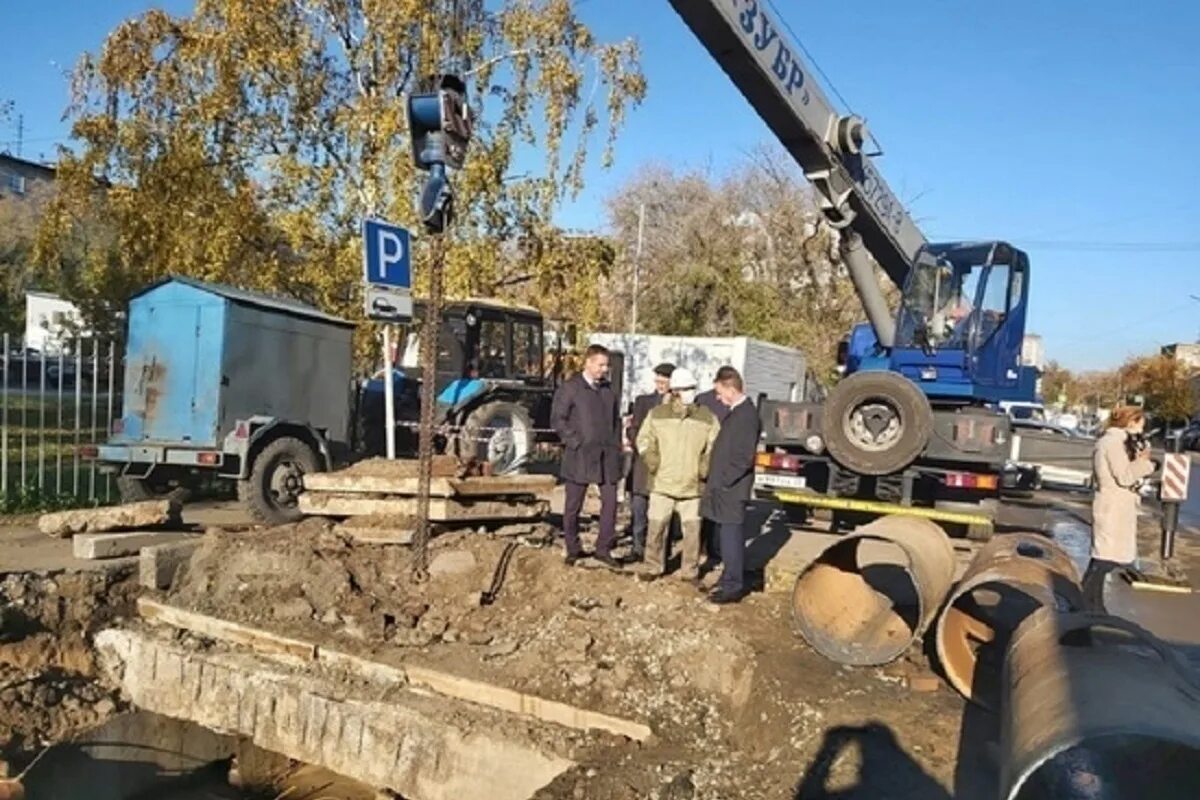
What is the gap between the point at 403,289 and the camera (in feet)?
24.9

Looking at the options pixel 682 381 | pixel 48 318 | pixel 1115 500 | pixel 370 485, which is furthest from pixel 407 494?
pixel 48 318

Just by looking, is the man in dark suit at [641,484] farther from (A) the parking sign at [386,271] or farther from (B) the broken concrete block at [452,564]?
(A) the parking sign at [386,271]

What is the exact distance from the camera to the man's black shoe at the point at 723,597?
712 centimetres

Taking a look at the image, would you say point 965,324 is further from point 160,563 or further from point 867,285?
point 160,563

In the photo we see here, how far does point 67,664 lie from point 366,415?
25.4 ft

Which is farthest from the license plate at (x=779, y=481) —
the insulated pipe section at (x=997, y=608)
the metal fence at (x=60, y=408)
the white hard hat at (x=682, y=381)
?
the metal fence at (x=60, y=408)

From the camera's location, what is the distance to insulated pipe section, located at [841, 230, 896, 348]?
35.7 feet

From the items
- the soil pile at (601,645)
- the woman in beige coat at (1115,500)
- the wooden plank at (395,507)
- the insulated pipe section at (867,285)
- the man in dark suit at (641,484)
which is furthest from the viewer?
the insulated pipe section at (867,285)

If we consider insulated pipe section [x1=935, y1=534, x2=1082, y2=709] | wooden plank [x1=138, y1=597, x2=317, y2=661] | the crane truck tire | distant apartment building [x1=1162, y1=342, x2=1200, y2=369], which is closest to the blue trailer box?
wooden plank [x1=138, y1=597, x2=317, y2=661]

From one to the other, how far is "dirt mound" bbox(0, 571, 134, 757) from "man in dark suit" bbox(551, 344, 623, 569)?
360 cm

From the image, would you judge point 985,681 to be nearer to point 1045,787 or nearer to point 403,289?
point 1045,787

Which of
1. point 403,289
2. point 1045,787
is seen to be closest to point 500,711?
point 1045,787

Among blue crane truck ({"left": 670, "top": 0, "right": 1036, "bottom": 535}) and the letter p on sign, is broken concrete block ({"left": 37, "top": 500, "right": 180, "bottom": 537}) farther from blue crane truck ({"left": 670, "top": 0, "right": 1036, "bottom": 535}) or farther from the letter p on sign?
the letter p on sign

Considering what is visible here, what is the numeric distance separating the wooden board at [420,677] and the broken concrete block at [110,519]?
1.37 m
